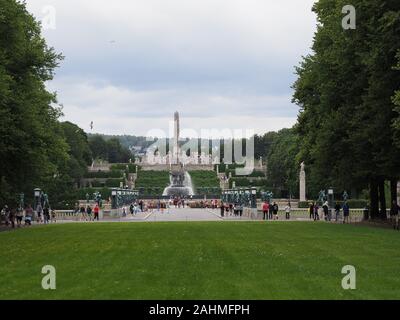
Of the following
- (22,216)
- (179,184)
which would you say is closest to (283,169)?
(179,184)

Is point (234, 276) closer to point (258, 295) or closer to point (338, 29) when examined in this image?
point (258, 295)

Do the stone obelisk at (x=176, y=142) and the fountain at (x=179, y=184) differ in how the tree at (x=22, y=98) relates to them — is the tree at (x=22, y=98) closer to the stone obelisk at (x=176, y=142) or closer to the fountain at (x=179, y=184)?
the fountain at (x=179, y=184)

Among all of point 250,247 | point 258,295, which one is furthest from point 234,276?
point 250,247

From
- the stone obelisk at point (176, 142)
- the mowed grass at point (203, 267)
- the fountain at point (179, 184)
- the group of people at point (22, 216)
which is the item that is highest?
the stone obelisk at point (176, 142)

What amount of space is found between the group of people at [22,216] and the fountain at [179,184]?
204 feet

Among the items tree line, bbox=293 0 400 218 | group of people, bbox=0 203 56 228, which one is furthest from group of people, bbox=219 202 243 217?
tree line, bbox=293 0 400 218

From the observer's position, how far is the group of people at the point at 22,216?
2092 inches

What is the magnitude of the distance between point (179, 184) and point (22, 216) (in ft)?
301

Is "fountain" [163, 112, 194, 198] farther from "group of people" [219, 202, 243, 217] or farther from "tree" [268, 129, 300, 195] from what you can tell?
"group of people" [219, 202, 243, 217]

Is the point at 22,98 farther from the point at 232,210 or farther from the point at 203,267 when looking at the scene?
the point at 232,210

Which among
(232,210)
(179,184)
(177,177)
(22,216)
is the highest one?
(177,177)

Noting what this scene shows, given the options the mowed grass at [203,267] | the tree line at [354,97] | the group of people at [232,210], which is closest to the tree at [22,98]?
the mowed grass at [203,267]

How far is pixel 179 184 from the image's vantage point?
501 feet

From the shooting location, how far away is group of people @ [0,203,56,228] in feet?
174
